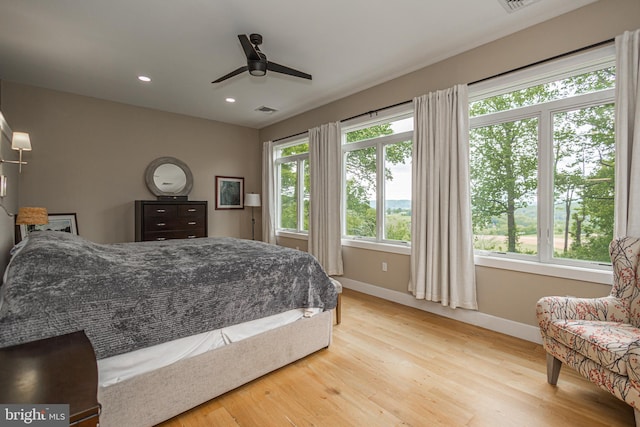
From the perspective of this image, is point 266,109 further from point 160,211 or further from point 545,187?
point 545,187

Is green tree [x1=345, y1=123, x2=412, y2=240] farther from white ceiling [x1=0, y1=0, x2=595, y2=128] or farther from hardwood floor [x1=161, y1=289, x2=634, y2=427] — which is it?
hardwood floor [x1=161, y1=289, x2=634, y2=427]

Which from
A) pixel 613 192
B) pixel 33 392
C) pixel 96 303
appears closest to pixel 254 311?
pixel 96 303

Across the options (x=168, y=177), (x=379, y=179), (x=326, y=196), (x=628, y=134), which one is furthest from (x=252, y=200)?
(x=628, y=134)

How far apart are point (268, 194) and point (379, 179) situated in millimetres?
2515

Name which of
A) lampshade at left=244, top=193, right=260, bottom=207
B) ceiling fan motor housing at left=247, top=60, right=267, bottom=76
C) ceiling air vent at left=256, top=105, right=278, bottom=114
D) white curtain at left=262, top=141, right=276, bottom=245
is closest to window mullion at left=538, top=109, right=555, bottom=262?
ceiling fan motor housing at left=247, top=60, right=267, bottom=76

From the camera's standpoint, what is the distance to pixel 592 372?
1.69 m

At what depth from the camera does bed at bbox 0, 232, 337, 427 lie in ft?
4.58

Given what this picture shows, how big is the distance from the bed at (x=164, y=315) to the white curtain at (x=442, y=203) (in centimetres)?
154

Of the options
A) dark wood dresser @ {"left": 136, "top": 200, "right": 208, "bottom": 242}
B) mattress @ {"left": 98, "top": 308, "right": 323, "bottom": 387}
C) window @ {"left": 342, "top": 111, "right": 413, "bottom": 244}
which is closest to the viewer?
mattress @ {"left": 98, "top": 308, "right": 323, "bottom": 387}

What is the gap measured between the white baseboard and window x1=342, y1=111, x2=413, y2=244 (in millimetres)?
689

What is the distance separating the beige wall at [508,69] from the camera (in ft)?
7.65

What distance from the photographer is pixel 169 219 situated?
4.69m

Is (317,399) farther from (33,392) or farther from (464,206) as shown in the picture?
(464,206)

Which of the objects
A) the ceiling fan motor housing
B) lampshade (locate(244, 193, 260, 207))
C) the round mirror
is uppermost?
the ceiling fan motor housing
